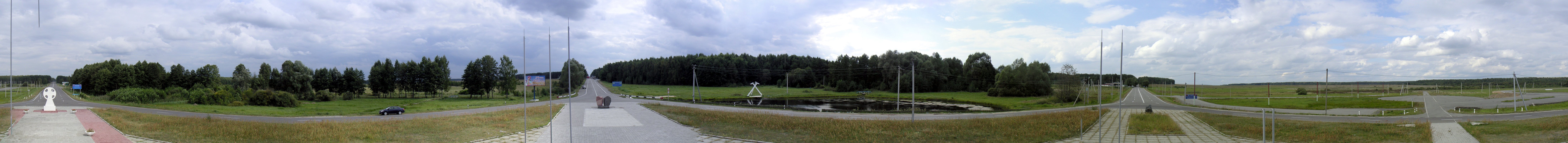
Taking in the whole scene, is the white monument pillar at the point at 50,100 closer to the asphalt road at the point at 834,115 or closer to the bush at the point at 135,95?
the asphalt road at the point at 834,115

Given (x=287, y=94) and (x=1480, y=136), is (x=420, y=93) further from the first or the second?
(x=1480, y=136)

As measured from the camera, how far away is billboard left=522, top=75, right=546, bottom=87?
19.4 metres

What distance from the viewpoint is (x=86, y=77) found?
94.3ft

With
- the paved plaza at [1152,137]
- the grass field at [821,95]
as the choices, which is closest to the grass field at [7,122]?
the paved plaza at [1152,137]

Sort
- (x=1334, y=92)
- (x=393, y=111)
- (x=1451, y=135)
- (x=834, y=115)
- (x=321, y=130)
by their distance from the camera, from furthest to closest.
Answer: (x=1334, y=92), (x=393, y=111), (x=834, y=115), (x=1451, y=135), (x=321, y=130)

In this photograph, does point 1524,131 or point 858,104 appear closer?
point 1524,131

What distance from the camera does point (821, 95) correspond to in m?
61.1

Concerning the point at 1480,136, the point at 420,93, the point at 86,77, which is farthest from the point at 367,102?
the point at 1480,136

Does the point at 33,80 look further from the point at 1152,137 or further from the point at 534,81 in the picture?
the point at 1152,137

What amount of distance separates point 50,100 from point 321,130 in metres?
13.3

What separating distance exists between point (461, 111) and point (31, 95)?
21.4 m

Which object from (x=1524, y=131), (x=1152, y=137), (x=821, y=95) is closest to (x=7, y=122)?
(x=1152, y=137)

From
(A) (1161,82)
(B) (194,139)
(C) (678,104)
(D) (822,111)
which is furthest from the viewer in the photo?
(A) (1161,82)

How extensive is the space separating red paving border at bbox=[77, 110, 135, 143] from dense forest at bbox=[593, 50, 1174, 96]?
50.3 m
